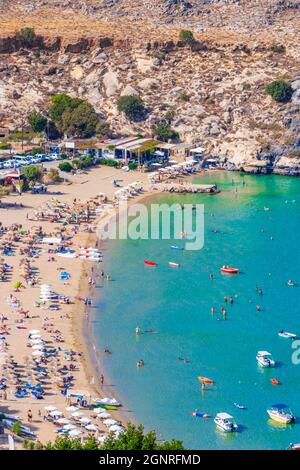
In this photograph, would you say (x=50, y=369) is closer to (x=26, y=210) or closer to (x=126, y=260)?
(x=126, y=260)

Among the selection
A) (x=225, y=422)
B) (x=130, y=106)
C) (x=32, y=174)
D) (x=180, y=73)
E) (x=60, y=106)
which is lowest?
(x=225, y=422)

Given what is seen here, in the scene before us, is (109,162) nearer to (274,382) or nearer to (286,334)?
(286,334)

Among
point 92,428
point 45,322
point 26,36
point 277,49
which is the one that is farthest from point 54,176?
point 92,428

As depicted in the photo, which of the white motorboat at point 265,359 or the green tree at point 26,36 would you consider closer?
the white motorboat at point 265,359

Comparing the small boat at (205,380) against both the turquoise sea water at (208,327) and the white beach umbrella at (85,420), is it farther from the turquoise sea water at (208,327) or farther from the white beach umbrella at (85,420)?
the white beach umbrella at (85,420)

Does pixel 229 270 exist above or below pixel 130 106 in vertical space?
below

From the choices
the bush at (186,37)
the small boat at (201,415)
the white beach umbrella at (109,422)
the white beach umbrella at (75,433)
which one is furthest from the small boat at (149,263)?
the bush at (186,37)

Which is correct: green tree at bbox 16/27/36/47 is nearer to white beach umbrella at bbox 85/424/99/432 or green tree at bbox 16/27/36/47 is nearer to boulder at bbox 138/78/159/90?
boulder at bbox 138/78/159/90
